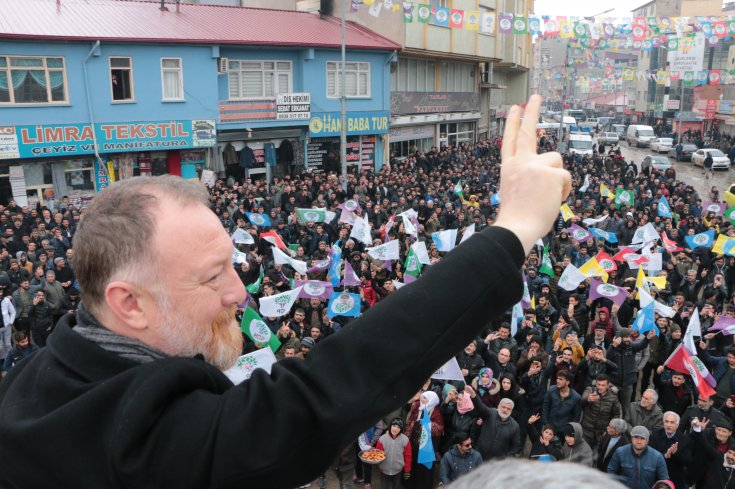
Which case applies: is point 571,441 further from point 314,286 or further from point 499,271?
point 499,271

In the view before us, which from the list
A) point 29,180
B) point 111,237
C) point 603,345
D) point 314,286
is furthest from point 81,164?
point 111,237

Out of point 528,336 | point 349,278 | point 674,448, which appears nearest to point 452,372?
point 528,336

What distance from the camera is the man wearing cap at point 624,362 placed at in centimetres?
892

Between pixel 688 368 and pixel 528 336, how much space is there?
6.89ft

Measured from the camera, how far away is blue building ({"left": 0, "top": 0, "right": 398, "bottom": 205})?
67.3 feet

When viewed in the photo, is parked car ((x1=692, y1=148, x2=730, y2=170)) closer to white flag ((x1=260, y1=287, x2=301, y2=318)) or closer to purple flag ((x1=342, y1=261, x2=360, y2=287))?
purple flag ((x1=342, y1=261, x2=360, y2=287))

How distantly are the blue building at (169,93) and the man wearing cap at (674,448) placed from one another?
19337 mm

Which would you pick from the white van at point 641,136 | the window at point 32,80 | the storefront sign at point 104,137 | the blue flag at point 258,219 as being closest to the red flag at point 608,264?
the blue flag at point 258,219

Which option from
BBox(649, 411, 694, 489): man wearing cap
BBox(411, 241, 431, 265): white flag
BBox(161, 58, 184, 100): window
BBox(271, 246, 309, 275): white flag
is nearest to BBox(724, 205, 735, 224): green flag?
BBox(411, 241, 431, 265): white flag

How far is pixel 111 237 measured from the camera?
4.11 feet

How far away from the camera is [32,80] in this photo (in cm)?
2048

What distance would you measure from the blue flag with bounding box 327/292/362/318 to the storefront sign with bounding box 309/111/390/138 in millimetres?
17318

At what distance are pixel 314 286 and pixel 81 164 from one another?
14.4 m

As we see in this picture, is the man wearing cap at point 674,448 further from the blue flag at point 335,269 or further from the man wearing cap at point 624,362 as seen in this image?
the blue flag at point 335,269
